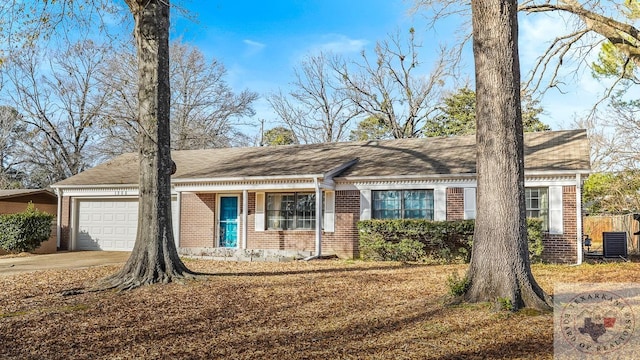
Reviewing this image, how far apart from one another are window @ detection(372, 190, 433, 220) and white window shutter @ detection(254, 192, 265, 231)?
3807 mm

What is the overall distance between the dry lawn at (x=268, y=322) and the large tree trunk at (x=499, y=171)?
0.43m

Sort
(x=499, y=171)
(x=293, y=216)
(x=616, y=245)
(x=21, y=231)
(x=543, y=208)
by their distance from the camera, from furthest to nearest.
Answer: (x=21, y=231)
(x=293, y=216)
(x=616, y=245)
(x=543, y=208)
(x=499, y=171)

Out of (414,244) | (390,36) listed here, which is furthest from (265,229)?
(390,36)

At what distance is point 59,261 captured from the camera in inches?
593

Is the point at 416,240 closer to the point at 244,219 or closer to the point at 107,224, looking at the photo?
the point at 244,219

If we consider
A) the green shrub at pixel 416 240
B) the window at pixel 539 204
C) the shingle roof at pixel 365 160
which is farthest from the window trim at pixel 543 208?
the green shrub at pixel 416 240

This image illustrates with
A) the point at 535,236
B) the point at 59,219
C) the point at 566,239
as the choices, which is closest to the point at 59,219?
the point at 59,219

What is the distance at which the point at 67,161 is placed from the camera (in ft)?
104

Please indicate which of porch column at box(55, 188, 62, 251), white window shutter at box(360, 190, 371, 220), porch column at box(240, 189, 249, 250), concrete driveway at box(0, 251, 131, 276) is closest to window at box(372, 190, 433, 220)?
white window shutter at box(360, 190, 371, 220)

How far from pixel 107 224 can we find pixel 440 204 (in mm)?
12468

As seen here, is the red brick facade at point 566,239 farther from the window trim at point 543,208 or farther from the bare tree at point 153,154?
the bare tree at point 153,154

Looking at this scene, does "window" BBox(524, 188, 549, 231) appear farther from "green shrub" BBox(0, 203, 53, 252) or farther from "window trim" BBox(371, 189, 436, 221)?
"green shrub" BBox(0, 203, 53, 252)

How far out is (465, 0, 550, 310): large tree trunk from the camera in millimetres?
6789

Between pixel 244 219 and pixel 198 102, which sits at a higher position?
pixel 198 102
